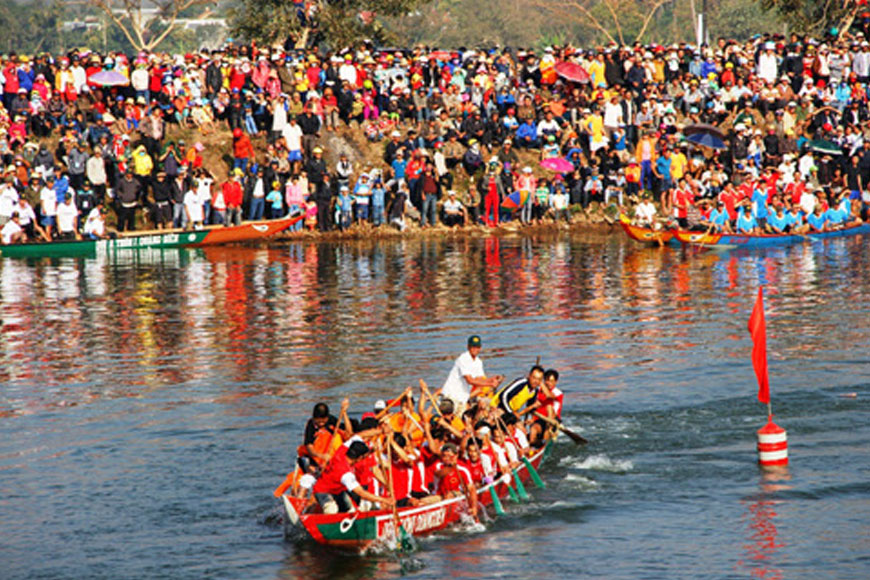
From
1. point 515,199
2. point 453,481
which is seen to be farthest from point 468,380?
point 515,199

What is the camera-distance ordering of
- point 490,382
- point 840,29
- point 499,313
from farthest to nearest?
point 840,29, point 499,313, point 490,382

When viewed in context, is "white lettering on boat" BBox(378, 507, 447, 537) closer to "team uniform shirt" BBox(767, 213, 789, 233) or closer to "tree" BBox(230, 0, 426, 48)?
"team uniform shirt" BBox(767, 213, 789, 233)

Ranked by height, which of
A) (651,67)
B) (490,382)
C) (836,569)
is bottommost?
(836,569)

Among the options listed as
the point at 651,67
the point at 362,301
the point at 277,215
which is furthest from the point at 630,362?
the point at 651,67

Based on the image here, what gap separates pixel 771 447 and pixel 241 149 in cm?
2801

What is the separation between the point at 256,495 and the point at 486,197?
1162 inches

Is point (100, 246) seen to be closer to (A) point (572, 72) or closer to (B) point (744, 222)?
(A) point (572, 72)

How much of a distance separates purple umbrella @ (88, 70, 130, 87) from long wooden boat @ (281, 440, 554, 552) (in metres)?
28.1

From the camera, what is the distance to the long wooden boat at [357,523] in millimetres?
16062

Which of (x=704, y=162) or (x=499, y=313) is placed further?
(x=704, y=162)

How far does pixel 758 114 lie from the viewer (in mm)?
50656

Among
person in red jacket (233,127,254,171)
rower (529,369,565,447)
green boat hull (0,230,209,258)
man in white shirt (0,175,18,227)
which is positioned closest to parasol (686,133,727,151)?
person in red jacket (233,127,254,171)

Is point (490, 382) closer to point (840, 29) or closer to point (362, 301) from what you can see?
point (362, 301)

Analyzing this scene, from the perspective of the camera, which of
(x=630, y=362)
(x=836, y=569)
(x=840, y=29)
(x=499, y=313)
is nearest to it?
(x=836, y=569)
